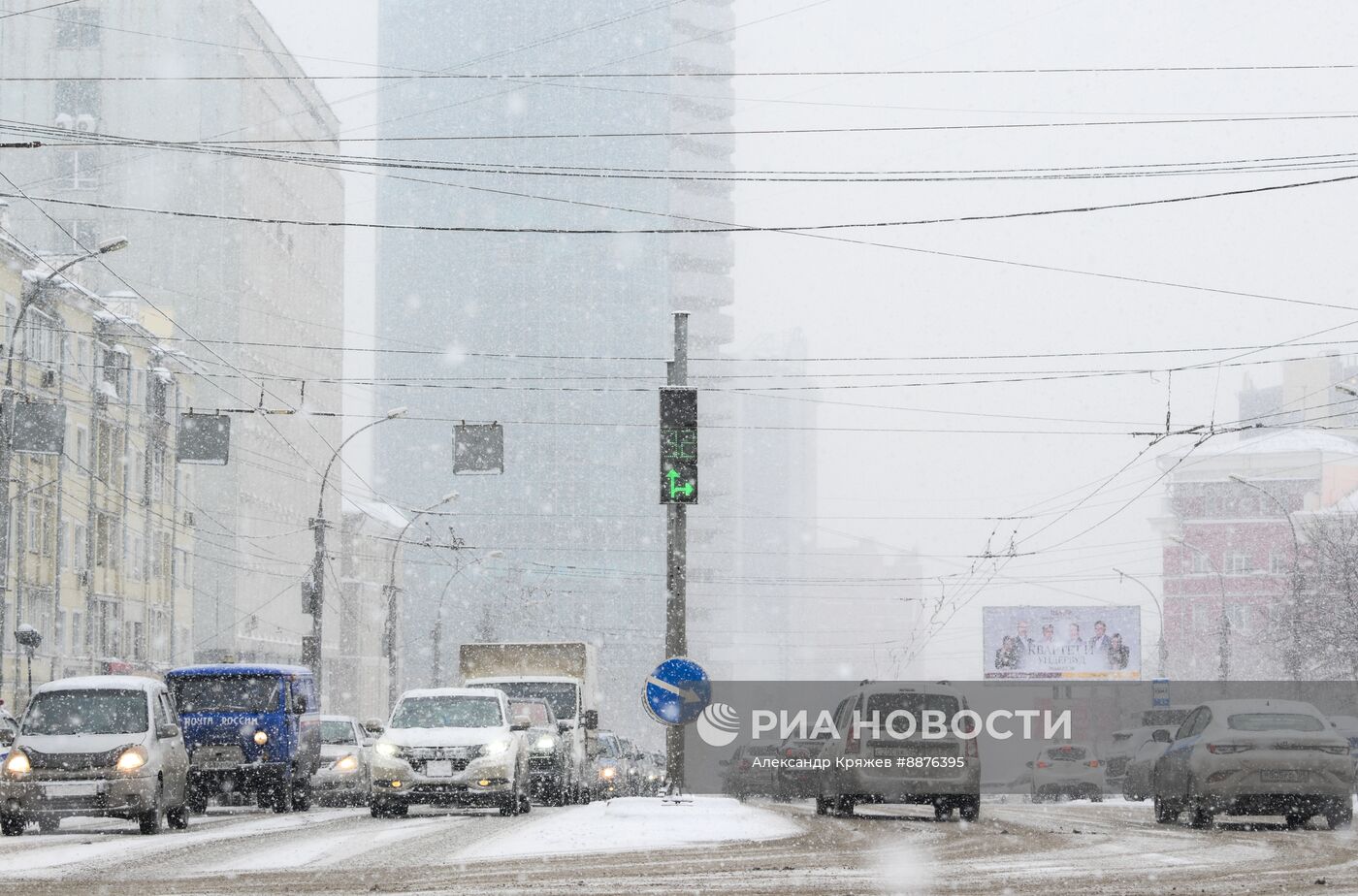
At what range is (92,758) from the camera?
19.0m

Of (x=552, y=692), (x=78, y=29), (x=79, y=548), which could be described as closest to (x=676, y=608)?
(x=552, y=692)

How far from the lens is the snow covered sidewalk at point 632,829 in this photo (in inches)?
645

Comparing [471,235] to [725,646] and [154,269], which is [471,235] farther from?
[154,269]

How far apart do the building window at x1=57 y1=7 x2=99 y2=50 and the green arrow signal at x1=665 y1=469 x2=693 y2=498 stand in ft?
248

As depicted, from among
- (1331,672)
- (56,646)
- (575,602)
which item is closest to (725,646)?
(575,602)

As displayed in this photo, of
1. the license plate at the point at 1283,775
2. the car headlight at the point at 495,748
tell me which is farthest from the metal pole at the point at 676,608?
the license plate at the point at 1283,775

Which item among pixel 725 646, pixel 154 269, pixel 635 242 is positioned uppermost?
pixel 635 242

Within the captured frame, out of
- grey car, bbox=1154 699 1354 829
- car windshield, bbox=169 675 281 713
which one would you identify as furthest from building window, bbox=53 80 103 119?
grey car, bbox=1154 699 1354 829

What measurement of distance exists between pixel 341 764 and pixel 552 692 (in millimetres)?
3967

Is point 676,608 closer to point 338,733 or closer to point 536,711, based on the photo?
point 536,711

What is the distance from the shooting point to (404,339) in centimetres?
18400

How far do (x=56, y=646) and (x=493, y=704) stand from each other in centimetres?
3850

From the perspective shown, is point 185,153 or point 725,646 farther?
point 725,646

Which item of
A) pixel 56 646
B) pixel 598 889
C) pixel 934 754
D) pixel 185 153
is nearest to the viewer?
pixel 598 889
